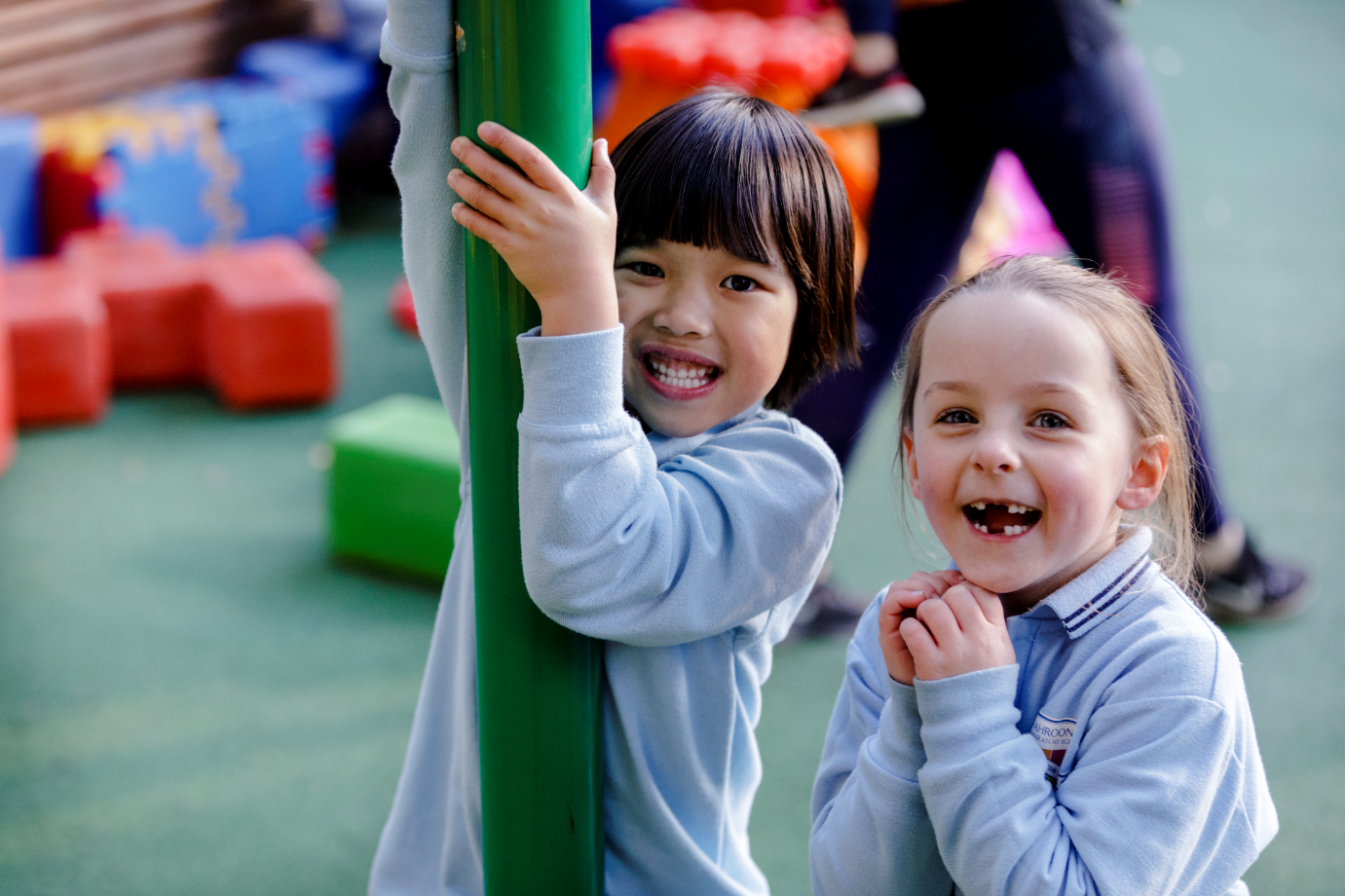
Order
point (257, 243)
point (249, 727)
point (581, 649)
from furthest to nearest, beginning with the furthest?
point (257, 243) < point (249, 727) < point (581, 649)

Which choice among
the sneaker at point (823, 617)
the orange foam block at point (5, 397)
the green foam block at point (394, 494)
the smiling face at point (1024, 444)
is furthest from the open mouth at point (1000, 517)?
the orange foam block at point (5, 397)

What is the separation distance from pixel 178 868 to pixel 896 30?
1.71 m

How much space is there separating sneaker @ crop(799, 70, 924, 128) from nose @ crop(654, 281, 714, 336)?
1380 millimetres

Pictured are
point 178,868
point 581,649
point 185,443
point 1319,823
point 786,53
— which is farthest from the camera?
point 786,53

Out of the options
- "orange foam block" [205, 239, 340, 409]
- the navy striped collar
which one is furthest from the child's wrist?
"orange foam block" [205, 239, 340, 409]

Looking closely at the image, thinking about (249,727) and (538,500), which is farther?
(249,727)

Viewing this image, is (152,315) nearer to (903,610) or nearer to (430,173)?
(430,173)

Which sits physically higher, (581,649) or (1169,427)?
(1169,427)

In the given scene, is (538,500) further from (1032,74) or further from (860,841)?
(1032,74)

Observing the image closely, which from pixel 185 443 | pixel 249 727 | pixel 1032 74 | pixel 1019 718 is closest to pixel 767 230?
pixel 1019 718

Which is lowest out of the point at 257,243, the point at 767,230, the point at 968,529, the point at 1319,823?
the point at 1319,823

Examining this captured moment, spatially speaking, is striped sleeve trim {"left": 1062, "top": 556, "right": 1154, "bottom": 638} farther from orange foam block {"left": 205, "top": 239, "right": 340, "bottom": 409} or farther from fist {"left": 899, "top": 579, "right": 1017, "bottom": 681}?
orange foam block {"left": 205, "top": 239, "right": 340, "bottom": 409}

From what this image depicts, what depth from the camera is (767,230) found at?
1.05 meters

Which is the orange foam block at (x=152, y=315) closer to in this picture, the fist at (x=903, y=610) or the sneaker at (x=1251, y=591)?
the sneaker at (x=1251, y=591)
